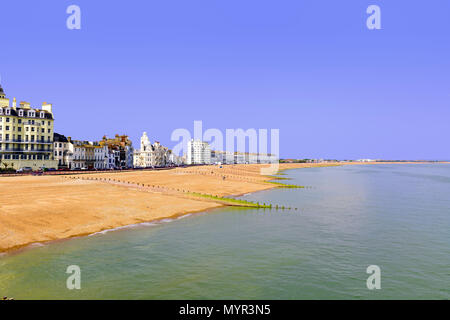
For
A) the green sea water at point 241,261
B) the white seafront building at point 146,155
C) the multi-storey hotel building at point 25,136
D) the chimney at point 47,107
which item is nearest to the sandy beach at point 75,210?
the green sea water at point 241,261

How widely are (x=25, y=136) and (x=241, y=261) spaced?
100 m

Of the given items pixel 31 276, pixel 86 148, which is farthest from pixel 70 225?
pixel 86 148

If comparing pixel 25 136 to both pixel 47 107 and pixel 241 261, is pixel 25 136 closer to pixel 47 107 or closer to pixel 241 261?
pixel 47 107

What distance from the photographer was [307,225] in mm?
33062

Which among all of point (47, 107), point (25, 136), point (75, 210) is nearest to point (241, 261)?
point (75, 210)

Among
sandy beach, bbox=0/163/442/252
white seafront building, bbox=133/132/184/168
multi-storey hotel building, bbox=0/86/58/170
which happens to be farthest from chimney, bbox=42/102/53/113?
white seafront building, bbox=133/132/184/168

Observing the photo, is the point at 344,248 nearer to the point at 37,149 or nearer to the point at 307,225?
the point at 307,225

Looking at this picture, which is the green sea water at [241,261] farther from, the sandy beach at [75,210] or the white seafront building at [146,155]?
the white seafront building at [146,155]

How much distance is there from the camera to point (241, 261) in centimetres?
2131

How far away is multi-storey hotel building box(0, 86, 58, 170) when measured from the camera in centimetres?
9288

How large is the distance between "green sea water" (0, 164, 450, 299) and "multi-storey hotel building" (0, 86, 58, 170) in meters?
83.7

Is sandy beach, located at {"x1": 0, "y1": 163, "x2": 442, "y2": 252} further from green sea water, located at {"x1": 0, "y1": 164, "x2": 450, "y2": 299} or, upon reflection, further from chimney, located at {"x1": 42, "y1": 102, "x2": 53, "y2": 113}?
chimney, located at {"x1": 42, "y1": 102, "x2": 53, "y2": 113}
